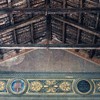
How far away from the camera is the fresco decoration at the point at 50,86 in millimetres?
14289

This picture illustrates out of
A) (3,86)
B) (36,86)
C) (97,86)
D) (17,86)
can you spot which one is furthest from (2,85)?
(97,86)

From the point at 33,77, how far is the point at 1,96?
1.60 meters

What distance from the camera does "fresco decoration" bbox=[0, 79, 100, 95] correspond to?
14.3 meters

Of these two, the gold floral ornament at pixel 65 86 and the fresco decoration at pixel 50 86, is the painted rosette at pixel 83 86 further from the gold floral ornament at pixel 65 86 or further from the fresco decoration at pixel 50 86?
the gold floral ornament at pixel 65 86

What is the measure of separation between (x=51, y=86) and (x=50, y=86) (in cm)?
4

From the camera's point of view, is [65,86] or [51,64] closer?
[65,86]

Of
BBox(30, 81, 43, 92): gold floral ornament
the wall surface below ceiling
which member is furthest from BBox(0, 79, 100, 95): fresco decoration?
the wall surface below ceiling

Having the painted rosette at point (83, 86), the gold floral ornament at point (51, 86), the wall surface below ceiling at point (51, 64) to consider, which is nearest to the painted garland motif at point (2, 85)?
→ the wall surface below ceiling at point (51, 64)

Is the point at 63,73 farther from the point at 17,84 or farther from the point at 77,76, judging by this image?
the point at 17,84

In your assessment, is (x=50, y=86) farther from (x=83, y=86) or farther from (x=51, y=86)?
(x=83, y=86)

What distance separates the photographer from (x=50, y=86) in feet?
47.1

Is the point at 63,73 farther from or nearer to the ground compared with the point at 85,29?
nearer to the ground

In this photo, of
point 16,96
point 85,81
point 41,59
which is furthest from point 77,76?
point 16,96

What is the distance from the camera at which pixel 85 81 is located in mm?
14547
